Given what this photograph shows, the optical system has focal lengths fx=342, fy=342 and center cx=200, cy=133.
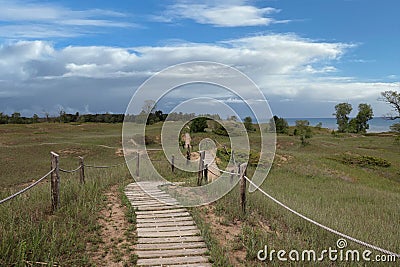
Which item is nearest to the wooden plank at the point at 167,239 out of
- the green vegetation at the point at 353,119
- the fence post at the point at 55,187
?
the fence post at the point at 55,187

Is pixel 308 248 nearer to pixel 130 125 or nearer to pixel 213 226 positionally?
pixel 213 226

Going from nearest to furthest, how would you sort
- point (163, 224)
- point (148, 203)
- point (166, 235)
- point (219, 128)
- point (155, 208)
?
1. point (166, 235)
2. point (163, 224)
3. point (155, 208)
4. point (148, 203)
5. point (219, 128)

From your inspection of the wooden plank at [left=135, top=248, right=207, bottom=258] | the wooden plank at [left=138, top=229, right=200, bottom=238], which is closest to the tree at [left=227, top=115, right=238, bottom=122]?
the wooden plank at [left=138, top=229, right=200, bottom=238]

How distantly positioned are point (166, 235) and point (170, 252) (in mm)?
749

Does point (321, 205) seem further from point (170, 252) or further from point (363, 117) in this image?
point (363, 117)

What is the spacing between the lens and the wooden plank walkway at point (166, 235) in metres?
5.35

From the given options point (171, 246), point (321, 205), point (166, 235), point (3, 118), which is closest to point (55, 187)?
point (166, 235)

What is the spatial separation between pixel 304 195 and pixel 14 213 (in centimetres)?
985

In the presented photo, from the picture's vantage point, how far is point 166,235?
249 inches

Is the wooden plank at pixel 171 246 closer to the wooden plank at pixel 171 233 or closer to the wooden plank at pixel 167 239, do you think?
the wooden plank at pixel 167 239

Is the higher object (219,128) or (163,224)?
(219,128)

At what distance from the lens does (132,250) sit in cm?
566

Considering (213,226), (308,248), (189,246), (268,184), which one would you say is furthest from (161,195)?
(268,184)

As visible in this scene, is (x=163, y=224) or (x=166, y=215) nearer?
(x=163, y=224)
